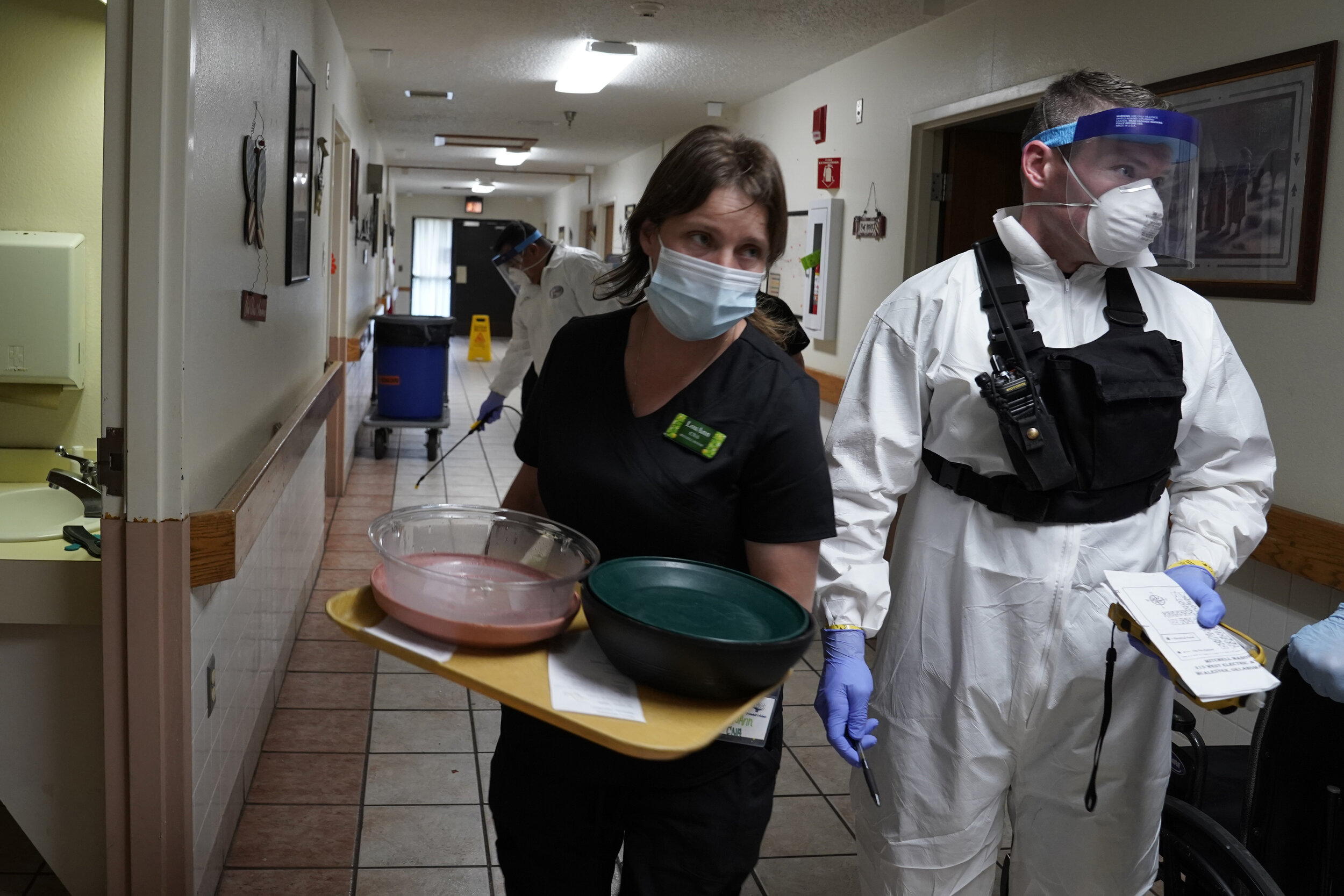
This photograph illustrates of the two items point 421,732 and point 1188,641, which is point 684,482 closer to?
point 1188,641

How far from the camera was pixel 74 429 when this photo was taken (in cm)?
285

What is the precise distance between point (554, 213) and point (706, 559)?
1745cm

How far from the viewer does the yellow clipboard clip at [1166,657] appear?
58.1 inches

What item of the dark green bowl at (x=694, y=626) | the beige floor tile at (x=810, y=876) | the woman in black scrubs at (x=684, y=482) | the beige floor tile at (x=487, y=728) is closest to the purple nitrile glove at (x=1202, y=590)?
the woman in black scrubs at (x=684, y=482)

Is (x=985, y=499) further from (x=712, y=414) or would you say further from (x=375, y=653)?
(x=375, y=653)

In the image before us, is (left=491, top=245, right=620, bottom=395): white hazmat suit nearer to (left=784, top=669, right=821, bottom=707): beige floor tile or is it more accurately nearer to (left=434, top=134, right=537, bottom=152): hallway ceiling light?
(left=784, top=669, right=821, bottom=707): beige floor tile

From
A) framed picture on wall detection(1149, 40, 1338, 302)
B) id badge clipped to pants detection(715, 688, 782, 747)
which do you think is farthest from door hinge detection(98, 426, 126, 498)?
framed picture on wall detection(1149, 40, 1338, 302)

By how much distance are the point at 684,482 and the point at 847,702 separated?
0.46 meters

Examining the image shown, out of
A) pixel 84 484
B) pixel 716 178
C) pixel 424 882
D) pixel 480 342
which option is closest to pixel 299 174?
pixel 84 484

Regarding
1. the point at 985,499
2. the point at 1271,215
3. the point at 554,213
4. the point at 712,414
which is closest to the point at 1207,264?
the point at 1271,215

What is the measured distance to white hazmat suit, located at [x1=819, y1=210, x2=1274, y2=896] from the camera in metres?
1.71

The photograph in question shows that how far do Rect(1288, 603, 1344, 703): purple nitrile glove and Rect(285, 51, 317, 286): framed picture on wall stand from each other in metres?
2.93

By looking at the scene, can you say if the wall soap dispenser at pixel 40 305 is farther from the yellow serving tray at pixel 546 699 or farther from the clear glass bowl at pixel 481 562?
the yellow serving tray at pixel 546 699

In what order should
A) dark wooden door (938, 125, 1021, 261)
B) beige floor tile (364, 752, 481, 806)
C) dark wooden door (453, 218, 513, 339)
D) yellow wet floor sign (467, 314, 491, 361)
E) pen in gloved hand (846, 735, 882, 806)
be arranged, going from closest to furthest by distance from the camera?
pen in gloved hand (846, 735, 882, 806) < beige floor tile (364, 752, 481, 806) < dark wooden door (938, 125, 1021, 261) < yellow wet floor sign (467, 314, 491, 361) < dark wooden door (453, 218, 513, 339)
